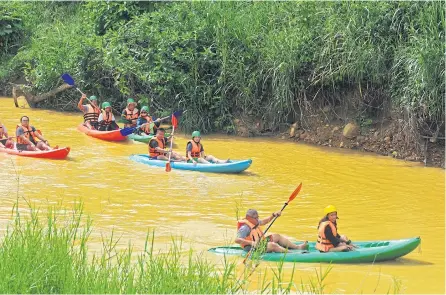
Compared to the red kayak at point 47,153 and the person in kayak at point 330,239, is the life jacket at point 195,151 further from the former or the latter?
the person in kayak at point 330,239

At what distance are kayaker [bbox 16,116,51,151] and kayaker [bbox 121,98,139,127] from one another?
2.62 meters

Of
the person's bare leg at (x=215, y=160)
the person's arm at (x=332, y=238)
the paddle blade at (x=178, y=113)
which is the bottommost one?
the person's arm at (x=332, y=238)

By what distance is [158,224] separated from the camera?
11.9 m

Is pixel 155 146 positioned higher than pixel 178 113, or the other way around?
pixel 178 113

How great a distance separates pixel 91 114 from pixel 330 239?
32.1 ft

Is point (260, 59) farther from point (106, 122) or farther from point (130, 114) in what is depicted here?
point (106, 122)

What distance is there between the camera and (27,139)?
1631 centimetres

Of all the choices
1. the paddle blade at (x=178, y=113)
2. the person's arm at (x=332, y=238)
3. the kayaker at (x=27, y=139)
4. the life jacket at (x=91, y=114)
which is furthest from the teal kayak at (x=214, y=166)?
the person's arm at (x=332, y=238)

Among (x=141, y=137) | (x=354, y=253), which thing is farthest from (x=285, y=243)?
(x=141, y=137)

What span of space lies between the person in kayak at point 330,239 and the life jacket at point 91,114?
31.3ft

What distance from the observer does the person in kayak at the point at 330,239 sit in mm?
10359

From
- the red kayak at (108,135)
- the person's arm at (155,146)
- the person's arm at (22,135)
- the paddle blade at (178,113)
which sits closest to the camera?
the person's arm at (155,146)

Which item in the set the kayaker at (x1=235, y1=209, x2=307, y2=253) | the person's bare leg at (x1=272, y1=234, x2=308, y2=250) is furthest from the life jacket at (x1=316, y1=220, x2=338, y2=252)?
the kayaker at (x1=235, y1=209, x2=307, y2=253)

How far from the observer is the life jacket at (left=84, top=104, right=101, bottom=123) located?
1911 centimetres
